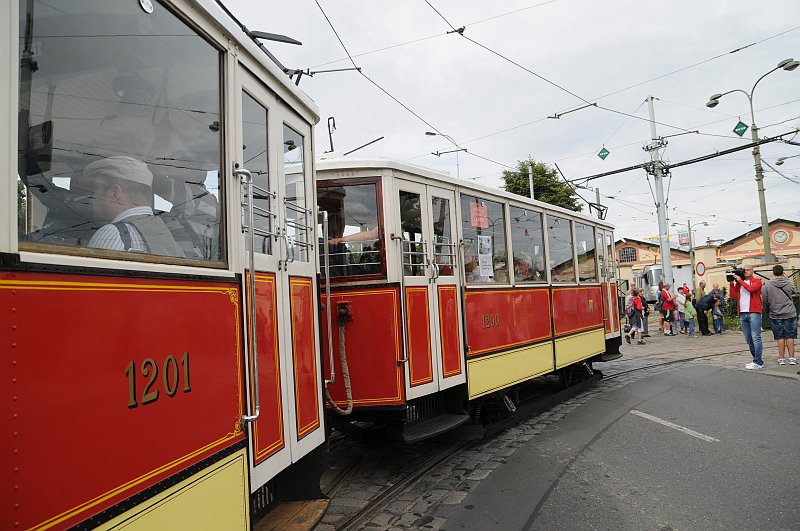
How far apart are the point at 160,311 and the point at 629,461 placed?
14.8 feet

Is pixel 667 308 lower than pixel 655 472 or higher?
higher

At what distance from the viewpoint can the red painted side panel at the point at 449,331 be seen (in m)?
5.12

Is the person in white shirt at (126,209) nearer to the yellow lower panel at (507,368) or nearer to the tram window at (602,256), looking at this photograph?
the yellow lower panel at (507,368)

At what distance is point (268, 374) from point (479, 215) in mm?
3691

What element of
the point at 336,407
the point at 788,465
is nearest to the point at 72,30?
the point at 336,407

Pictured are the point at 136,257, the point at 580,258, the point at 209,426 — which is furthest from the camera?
the point at 580,258

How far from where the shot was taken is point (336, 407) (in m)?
4.35

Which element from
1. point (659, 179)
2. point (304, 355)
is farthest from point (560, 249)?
point (659, 179)

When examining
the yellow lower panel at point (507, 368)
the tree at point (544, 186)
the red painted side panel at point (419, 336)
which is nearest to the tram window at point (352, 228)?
the red painted side panel at point (419, 336)

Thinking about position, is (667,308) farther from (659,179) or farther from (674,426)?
(674,426)

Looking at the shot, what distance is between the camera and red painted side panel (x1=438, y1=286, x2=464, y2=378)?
5121mm

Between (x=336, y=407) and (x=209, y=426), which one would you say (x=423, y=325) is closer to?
(x=336, y=407)

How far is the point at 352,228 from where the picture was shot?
16.0ft

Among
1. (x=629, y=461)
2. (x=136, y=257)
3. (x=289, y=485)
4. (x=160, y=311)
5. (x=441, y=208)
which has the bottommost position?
(x=629, y=461)
